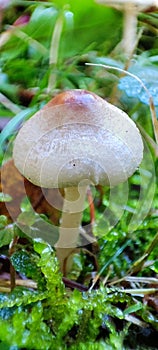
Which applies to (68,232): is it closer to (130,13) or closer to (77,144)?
(77,144)

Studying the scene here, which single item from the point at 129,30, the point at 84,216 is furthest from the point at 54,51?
the point at 84,216

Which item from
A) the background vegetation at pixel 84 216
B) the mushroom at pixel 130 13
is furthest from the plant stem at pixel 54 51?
the mushroom at pixel 130 13

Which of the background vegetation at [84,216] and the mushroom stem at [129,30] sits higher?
the mushroom stem at [129,30]

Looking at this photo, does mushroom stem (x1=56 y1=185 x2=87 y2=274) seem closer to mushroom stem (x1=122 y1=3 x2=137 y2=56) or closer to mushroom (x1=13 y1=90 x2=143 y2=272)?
mushroom (x1=13 y1=90 x2=143 y2=272)

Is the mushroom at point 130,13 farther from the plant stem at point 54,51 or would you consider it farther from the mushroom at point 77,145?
the mushroom at point 77,145

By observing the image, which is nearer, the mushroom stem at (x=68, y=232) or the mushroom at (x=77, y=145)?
the mushroom at (x=77, y=145)

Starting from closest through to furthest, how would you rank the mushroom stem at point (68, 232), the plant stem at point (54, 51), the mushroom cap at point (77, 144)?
the mushroom cap at point (77, 144) < the mushroom stem at point (68, 232) < the plant stem at point (54, 51)

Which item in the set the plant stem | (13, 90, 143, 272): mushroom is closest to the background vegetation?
the plant stem

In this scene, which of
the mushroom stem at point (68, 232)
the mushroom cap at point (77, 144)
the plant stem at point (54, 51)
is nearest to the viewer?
the mushroom cap at point (77, 144)
